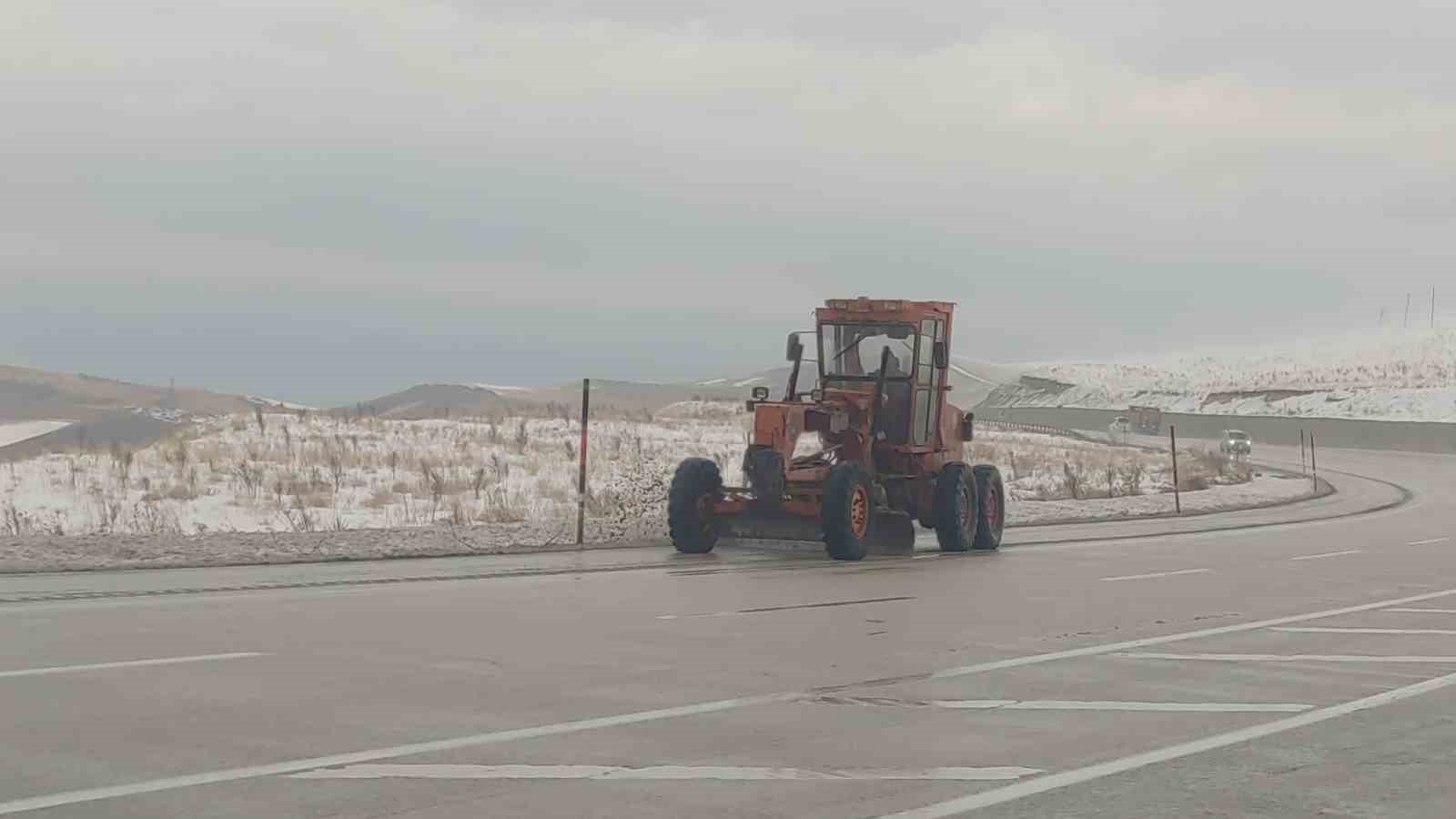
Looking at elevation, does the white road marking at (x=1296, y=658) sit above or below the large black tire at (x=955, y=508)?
below

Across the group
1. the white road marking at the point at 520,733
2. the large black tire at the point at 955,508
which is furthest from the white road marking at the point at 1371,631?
the large black tire at the point at 955,508

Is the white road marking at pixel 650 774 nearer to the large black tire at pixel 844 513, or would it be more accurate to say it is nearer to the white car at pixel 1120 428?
the large black tire at pixel 844 513

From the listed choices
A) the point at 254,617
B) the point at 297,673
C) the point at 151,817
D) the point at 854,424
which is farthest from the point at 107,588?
the point at 854,424

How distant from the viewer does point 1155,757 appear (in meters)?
8.33

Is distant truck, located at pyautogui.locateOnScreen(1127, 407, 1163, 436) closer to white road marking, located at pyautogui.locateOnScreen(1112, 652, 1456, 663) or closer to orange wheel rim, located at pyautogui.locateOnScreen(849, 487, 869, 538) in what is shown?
orange wheel rim, located at pyautogui.locateOnScreen(849, 487, 869, 538)

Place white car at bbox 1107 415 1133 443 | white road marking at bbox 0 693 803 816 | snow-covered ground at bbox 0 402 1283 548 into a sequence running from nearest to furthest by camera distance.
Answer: white road marking at bbox 0 693 803 816
snow-covered ground at bbox 0 402 1283 548
white car at bbox 1107 415 1133 443

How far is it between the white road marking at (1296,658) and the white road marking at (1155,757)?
1.04 m

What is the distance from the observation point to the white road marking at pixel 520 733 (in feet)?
22.7

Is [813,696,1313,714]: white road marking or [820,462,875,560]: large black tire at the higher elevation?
[820,462,875,560]: large black tire

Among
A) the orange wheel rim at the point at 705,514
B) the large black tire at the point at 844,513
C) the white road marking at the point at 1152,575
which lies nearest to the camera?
the white road marking at the point at 1152,575

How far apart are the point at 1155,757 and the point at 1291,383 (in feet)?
405

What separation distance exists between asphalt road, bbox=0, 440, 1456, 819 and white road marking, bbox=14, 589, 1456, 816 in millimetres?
25

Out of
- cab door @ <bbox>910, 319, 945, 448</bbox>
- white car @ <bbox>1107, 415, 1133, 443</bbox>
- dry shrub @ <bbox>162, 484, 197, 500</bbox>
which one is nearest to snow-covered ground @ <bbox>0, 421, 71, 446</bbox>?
dry shrub @ <bbox>162, 484, 197, 500</bbox>

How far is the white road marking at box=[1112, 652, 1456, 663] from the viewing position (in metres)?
12.0
